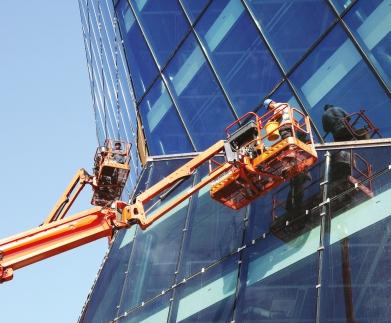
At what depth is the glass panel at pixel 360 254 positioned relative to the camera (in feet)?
39.0

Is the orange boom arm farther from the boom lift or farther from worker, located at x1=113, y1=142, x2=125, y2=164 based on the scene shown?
worker, located at x1=113, y1=142, x2=125, y2=164

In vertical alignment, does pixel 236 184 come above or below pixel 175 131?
below

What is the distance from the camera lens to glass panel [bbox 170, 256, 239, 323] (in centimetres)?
1477

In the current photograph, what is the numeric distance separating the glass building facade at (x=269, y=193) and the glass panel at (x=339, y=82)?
0.03 metres

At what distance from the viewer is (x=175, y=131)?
23.0 metres

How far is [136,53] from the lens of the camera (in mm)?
26703

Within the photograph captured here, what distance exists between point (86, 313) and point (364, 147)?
9.13 m

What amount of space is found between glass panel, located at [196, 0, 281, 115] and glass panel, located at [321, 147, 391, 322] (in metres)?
5.92

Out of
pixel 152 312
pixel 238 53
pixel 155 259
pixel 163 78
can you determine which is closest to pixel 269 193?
pixel 155 259

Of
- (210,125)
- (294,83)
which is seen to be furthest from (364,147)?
(210,125)

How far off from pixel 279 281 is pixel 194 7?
39.1ft

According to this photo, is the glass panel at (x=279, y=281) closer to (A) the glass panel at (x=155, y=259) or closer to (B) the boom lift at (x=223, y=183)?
(B) the boom lift at (x=223, y=183)

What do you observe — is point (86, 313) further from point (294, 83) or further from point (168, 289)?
point (294, 83)

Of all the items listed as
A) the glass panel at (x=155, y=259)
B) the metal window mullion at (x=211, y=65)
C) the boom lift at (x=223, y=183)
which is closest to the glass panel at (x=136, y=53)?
the metal window mullion at (x=211, y=65)
